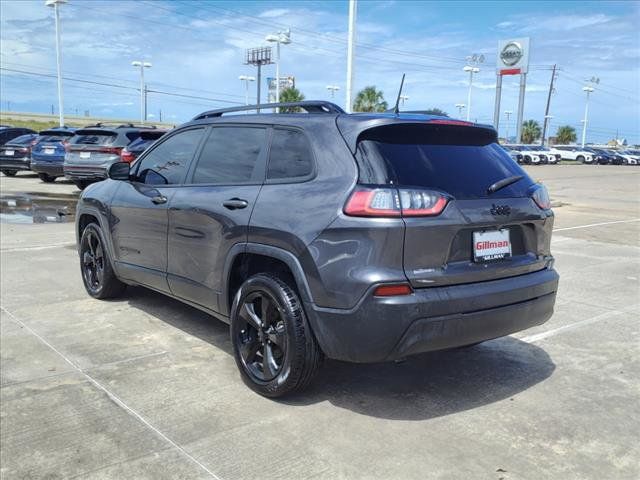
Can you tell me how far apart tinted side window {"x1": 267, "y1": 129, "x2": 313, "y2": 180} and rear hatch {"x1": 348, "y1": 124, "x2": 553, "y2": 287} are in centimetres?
Answer: 40

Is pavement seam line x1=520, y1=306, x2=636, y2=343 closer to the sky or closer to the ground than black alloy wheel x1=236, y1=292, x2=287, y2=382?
closer to the ground

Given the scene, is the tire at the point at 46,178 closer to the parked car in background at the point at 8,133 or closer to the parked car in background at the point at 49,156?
the parked car in background at the point at 49,156

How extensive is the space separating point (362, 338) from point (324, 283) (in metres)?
0.36

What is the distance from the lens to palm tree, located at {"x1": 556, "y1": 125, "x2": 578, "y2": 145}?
10893 cm

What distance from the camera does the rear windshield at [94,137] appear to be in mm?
15055

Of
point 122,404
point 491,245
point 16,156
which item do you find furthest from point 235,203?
point 16,156

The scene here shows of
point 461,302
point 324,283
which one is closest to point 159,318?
point 324,283

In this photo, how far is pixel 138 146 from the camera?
48.4 feet

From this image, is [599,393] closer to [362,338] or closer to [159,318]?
[362,338]

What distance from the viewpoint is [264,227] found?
3.74 metres

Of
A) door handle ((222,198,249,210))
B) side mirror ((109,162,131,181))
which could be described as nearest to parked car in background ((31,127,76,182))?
side mirror ((109,162,131,181))

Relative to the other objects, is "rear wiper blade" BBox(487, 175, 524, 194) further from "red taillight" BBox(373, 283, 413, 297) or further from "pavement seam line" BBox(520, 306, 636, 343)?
"pavement seam line" BBox(520, 306, 636, 343)

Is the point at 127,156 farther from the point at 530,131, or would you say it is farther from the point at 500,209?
the point at 530,131

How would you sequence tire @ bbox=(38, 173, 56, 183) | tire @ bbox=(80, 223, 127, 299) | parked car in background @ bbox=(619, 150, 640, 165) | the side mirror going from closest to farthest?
the side mirror, tire @ bbox=(80, 223, 127, 299), tire @ bbox=(38, 173, 56, 183), parked car in background @ bbox=(619, 150, 640, 165)
